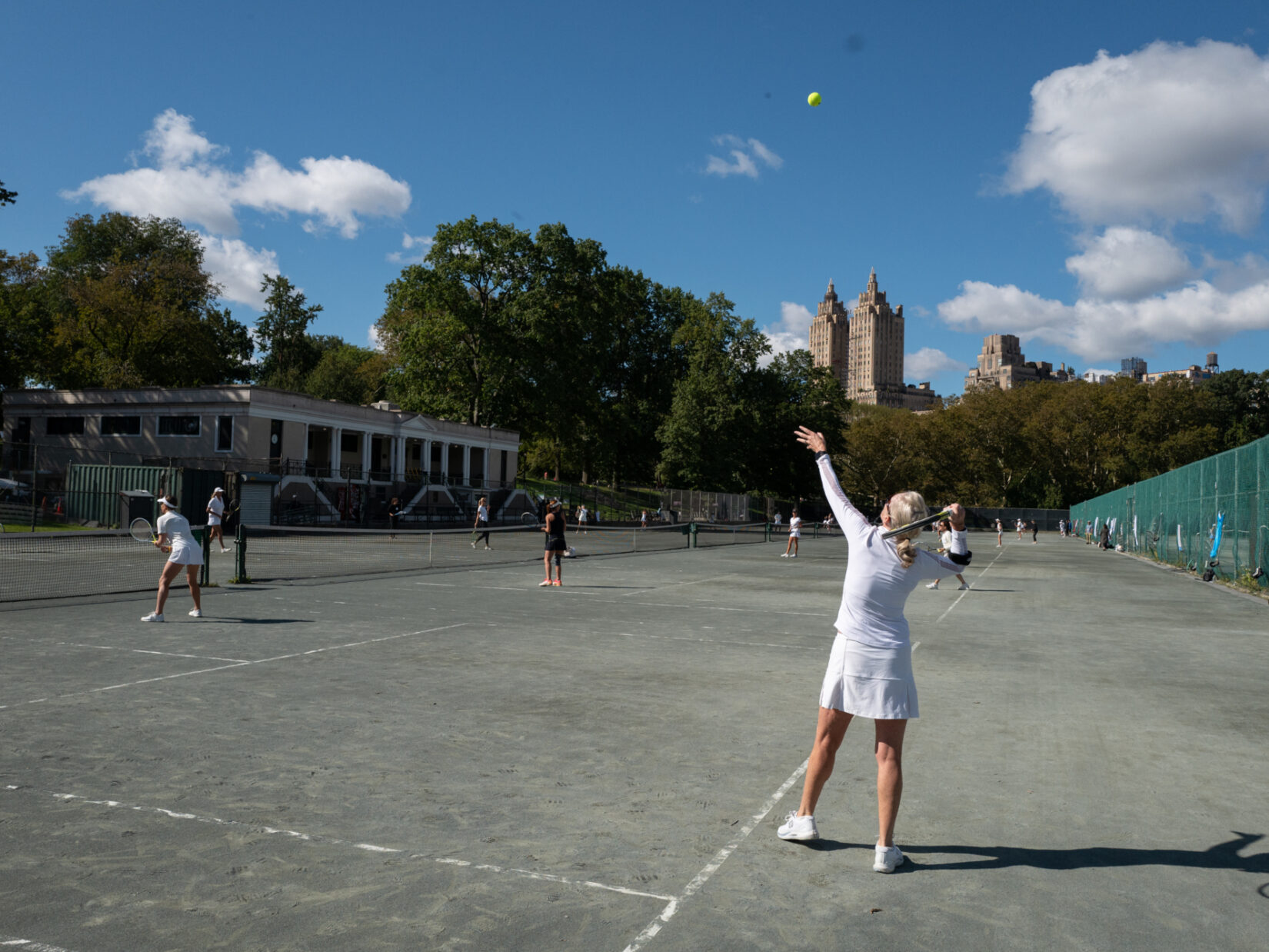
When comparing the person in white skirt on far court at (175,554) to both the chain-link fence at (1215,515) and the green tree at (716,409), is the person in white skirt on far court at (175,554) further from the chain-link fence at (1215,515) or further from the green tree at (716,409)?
the green tree at (716,409)

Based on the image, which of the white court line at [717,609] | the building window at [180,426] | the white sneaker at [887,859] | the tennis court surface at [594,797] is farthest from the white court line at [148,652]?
the building window at [180,426]

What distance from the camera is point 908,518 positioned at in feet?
15.3

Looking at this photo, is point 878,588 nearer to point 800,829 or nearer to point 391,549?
point 800,829

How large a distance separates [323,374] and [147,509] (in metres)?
43.6

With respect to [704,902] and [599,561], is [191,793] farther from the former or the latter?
[599,561]

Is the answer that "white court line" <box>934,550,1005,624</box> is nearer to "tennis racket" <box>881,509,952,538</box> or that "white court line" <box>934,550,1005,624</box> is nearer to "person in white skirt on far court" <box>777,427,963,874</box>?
"person in white skirt on far court" <box>777,427,963,874</box>

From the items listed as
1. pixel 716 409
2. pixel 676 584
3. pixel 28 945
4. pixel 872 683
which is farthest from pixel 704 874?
pixel 716 409

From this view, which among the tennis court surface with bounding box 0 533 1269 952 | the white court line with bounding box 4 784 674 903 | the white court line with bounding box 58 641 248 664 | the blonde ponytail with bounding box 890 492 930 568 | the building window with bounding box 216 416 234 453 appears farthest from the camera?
the building window with bounding box 216 416 234 453

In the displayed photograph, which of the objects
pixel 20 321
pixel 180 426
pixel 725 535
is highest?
pixel 20 321

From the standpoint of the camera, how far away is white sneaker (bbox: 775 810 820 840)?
15.6ft

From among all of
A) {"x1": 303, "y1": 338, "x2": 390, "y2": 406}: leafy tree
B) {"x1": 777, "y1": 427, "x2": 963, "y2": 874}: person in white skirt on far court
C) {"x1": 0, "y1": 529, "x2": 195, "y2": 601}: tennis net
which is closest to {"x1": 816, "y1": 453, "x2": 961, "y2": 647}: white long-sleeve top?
{"x1": 777, "y1": 427, "x2": 963, "y2": 874}: person in white skirt on far court

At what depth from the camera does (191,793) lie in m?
5.42

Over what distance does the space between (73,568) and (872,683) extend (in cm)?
2105

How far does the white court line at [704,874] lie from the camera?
12.4ft
